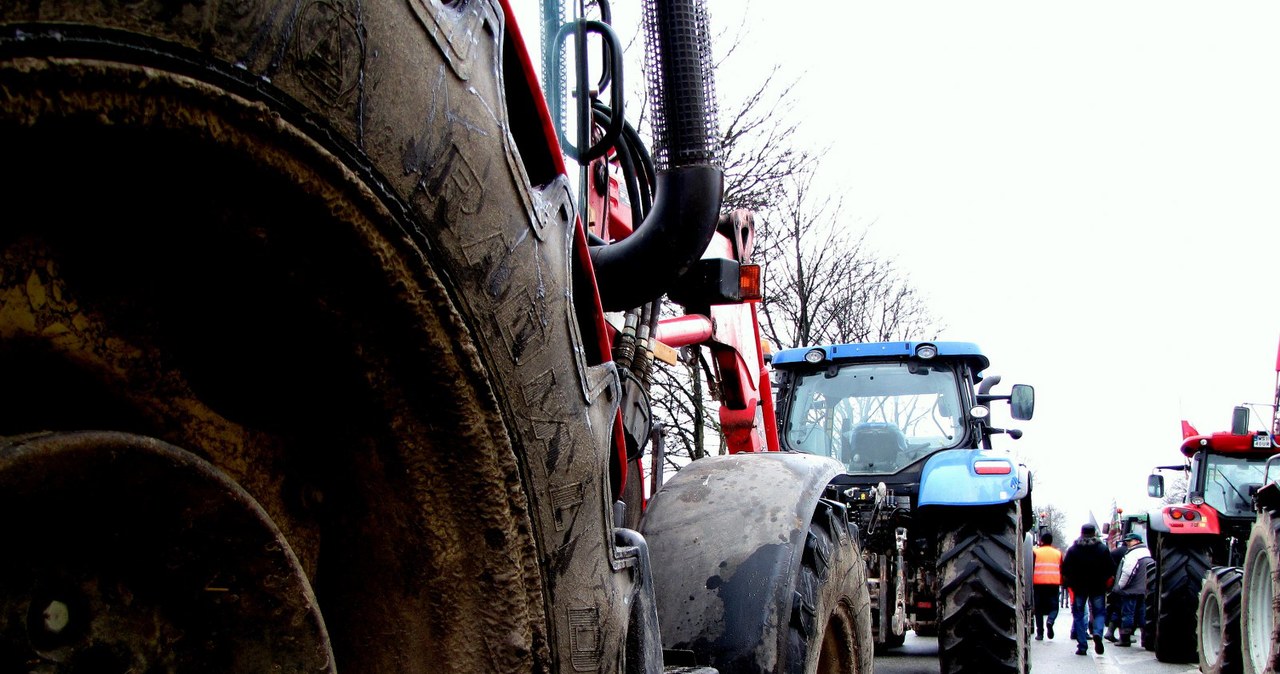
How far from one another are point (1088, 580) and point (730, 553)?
48.0ft

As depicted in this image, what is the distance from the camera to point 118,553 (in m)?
1.22

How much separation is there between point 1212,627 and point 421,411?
11.4m

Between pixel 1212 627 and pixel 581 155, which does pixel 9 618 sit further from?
pixel 1212 627

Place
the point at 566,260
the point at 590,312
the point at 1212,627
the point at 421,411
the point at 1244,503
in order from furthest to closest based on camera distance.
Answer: the point at 1244,503
the point at 1212,627
the point at 590,312
the point at 566,260
the point at 421,411

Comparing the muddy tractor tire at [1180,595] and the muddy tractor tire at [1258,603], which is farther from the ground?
the muddy tractor tire at [1258,603]

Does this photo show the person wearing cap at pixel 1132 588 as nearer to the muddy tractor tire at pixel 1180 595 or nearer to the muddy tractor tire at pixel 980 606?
the muddy tractor tire at pixel 1180 595

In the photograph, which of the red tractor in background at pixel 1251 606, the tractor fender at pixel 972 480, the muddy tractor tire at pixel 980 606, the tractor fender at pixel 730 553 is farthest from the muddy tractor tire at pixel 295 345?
the red tractor in background at pixel 1251 606

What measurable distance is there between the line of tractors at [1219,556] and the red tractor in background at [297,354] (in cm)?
821

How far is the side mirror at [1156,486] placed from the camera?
16812 mm

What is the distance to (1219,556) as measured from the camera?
13273 millimetres

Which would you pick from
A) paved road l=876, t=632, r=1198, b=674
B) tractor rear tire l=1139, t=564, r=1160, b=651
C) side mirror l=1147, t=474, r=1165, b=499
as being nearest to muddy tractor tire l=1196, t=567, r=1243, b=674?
paved road l=876, t=632, r=1198, b=674

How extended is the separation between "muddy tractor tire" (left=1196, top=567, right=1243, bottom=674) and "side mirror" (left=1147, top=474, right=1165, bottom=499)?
6068mm

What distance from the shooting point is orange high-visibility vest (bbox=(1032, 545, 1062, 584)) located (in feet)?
58.5

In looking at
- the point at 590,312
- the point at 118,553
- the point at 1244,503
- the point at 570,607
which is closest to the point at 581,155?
the point at 590,312
